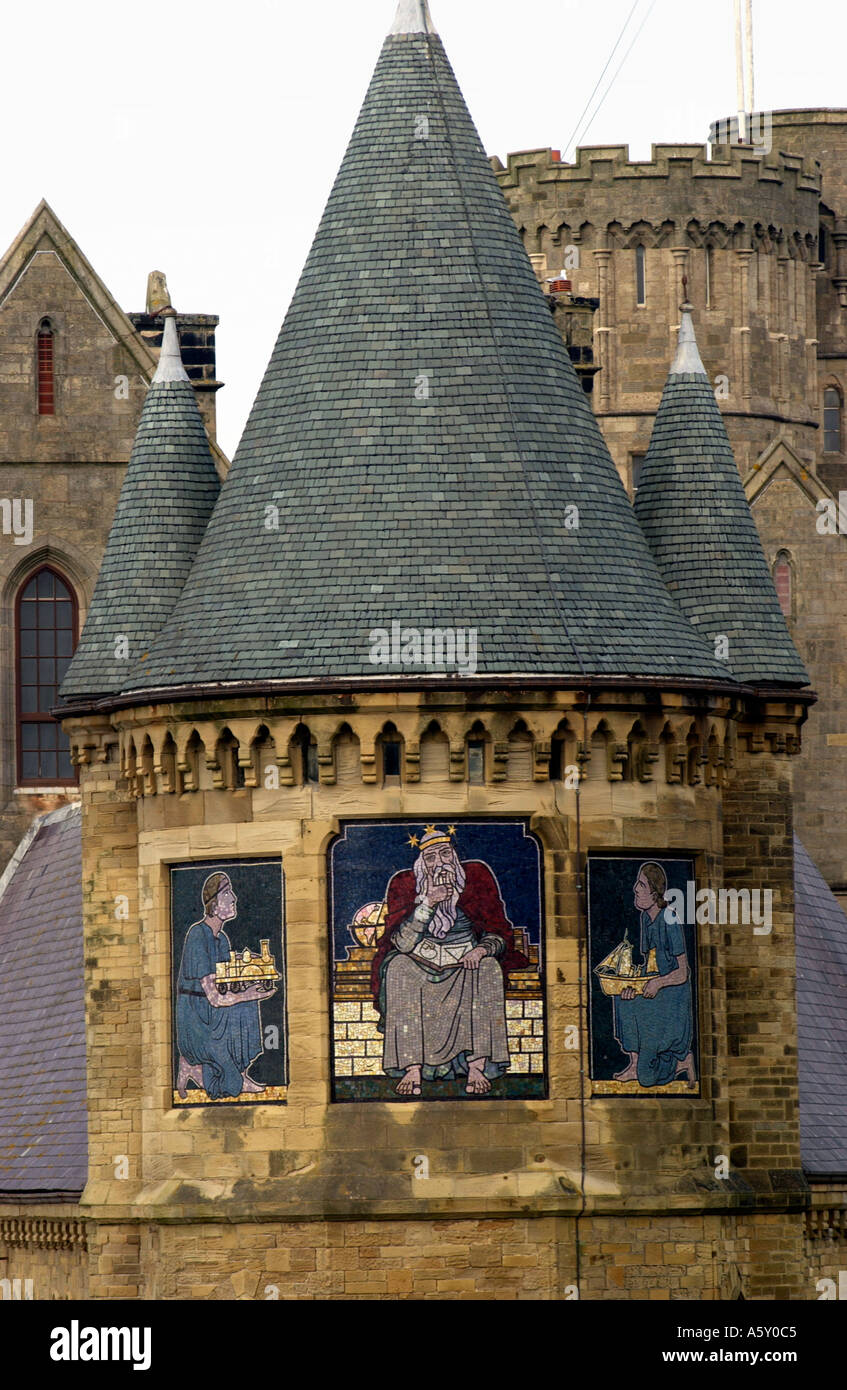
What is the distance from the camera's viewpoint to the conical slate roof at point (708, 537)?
154 feet

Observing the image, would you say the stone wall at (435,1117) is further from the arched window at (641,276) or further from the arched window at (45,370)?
the arched window at (641,276)

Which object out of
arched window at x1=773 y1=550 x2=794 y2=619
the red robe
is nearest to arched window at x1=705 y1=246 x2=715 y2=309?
arched window at x1=773 y1=550 x2=794 y2=619

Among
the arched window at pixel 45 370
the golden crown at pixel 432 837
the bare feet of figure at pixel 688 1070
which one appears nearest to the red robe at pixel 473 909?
the golden crown at pixel 432 837

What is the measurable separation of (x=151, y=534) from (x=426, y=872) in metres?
6.03

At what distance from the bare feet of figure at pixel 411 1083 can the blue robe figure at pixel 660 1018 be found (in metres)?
2.26

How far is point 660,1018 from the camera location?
4472cm

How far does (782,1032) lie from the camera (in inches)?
1852

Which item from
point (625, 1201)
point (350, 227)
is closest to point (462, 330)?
point (350, 227)

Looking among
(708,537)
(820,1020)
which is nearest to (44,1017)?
(820,1020)

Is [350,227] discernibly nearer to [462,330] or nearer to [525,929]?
[462,330]

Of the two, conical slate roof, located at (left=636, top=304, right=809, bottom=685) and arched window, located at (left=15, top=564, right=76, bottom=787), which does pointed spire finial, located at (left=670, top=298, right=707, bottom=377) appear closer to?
conical slate roof, located at (left=636, top=304, right=809, bottom=685)

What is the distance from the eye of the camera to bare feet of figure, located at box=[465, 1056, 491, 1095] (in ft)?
144

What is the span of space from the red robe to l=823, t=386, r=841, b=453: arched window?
69952 millimetres
